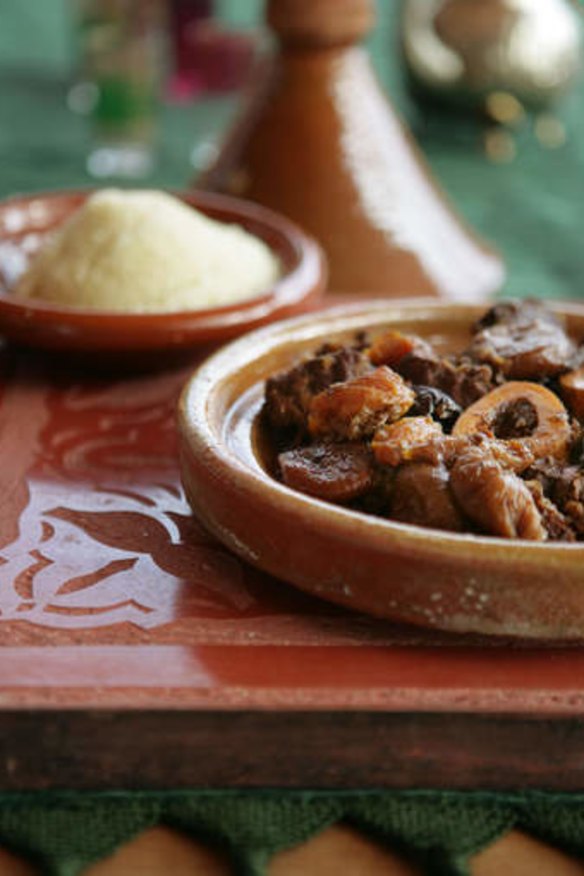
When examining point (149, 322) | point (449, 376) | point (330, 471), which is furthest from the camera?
point (149, 322)

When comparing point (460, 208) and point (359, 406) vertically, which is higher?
point (359, 406)

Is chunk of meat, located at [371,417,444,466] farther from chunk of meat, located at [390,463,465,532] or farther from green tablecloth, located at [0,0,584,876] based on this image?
green tablecloth, located at [0,0,584,876]

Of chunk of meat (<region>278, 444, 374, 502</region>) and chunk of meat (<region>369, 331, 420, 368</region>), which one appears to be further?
chunk of meat (<region>369, 331, 420, 368</region>)

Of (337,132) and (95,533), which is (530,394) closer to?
(95,533)

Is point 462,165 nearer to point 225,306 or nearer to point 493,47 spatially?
point 493,47

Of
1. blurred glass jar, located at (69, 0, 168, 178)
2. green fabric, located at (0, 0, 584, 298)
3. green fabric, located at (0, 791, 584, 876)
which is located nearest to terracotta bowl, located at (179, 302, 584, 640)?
green fabric, located at (0, 791, 584, 876)

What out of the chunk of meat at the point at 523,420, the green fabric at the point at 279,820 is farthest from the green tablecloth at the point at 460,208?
the chunk of meat at the point at 523,420

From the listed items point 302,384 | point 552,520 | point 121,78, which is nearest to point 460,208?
point 121,78
